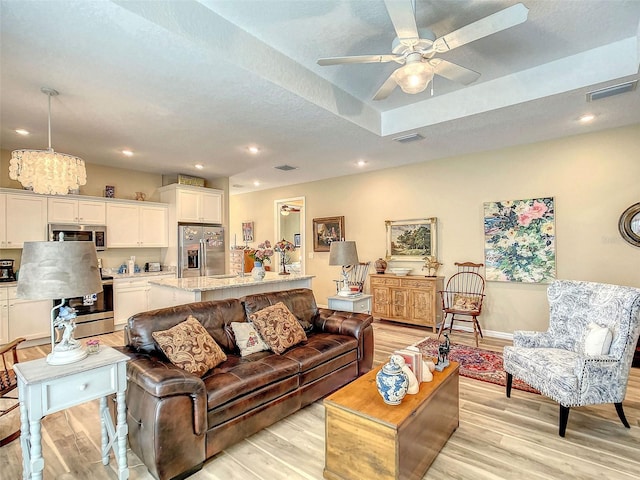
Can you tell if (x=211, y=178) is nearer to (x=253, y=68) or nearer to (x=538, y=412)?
(x=253, y=68)

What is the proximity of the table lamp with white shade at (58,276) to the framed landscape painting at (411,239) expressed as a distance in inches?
192

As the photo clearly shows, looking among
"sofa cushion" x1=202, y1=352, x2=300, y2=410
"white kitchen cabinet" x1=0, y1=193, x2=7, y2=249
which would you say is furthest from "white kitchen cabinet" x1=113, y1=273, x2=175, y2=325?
"sofa cushion" x1=202, y1=352, x2=300, y2=410

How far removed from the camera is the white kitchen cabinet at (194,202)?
19.2 ft

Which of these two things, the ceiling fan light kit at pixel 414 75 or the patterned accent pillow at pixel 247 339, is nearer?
the ceiling fan light kit at pixel 414 75

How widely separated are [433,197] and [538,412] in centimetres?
358

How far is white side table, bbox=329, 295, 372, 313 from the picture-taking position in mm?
4027

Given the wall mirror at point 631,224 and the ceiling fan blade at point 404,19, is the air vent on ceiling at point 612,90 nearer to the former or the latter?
the wall mirror at point 631,224

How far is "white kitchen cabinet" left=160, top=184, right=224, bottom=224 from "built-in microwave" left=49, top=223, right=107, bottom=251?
1.16 m

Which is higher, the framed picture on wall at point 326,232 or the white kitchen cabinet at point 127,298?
the framed picture on wall at point 326,232

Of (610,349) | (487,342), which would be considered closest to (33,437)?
(610,349)

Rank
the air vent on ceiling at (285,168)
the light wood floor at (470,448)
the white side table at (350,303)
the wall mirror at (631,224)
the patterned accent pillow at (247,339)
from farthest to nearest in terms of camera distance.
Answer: the air vent on ceiling at (285,168) → the white side table at (350,303) → the wall mirror at (631,224) → the patterned accent pillow at (247,339) → the light wood floor at (470,448)

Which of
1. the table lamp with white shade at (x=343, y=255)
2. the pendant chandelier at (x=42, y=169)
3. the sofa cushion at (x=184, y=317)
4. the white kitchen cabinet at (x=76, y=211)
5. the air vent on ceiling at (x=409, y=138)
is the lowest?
the sofa cushion at (x=184, y=317)

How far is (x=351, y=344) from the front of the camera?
3.15 m

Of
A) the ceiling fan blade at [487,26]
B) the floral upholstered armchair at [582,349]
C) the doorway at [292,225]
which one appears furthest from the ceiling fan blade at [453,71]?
the doorway at [292,225]
